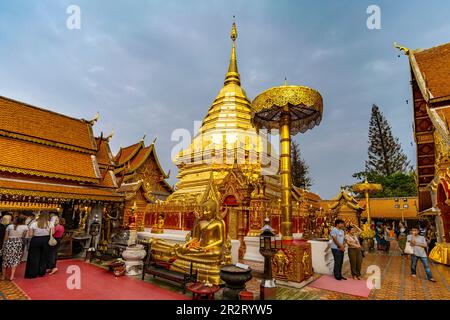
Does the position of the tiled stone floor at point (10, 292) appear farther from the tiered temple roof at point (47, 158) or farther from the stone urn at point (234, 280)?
the tiered temple roof at point (47, 158)

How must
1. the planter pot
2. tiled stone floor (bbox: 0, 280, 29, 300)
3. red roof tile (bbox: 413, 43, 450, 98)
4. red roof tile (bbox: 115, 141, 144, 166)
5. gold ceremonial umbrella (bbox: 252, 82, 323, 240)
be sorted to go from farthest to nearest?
red roof tile (bbox: 115, 141, 144, 166) → red roof tile (bbox: 413, 43, 450, 98) → gold ceremonial umbrella (bbox: 252, 82, 323, 240) → tiled stone floor (bbox: 0, 280, 29, 300) → the planter pot

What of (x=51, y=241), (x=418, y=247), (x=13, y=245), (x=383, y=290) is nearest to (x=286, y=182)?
(x=383, y=290)

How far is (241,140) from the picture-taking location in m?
14.1

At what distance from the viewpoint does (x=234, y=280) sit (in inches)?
161

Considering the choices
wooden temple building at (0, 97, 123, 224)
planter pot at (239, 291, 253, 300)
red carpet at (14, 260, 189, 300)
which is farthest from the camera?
wooden temple building at (0, 97, 123, 224)

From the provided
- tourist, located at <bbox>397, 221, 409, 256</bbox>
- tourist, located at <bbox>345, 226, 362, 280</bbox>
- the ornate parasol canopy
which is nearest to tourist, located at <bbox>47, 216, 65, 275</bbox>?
the ornate parasol canopy

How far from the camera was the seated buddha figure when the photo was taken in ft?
18.1

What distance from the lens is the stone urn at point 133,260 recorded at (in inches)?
249

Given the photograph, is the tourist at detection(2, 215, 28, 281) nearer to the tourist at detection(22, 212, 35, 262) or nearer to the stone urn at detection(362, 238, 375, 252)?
the tourist at detection(22, 212, 35, 262)

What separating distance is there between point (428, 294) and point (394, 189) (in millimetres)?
28805

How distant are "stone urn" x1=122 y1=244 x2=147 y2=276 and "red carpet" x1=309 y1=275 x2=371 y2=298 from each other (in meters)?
4.28

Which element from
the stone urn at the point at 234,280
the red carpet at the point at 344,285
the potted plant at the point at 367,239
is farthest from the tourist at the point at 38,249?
the potted plant at the point at 367,239

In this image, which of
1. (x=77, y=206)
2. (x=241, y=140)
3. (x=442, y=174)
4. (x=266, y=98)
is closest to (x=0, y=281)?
(x=77, y=206)

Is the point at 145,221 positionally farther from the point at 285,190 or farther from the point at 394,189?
the point at 394,189
